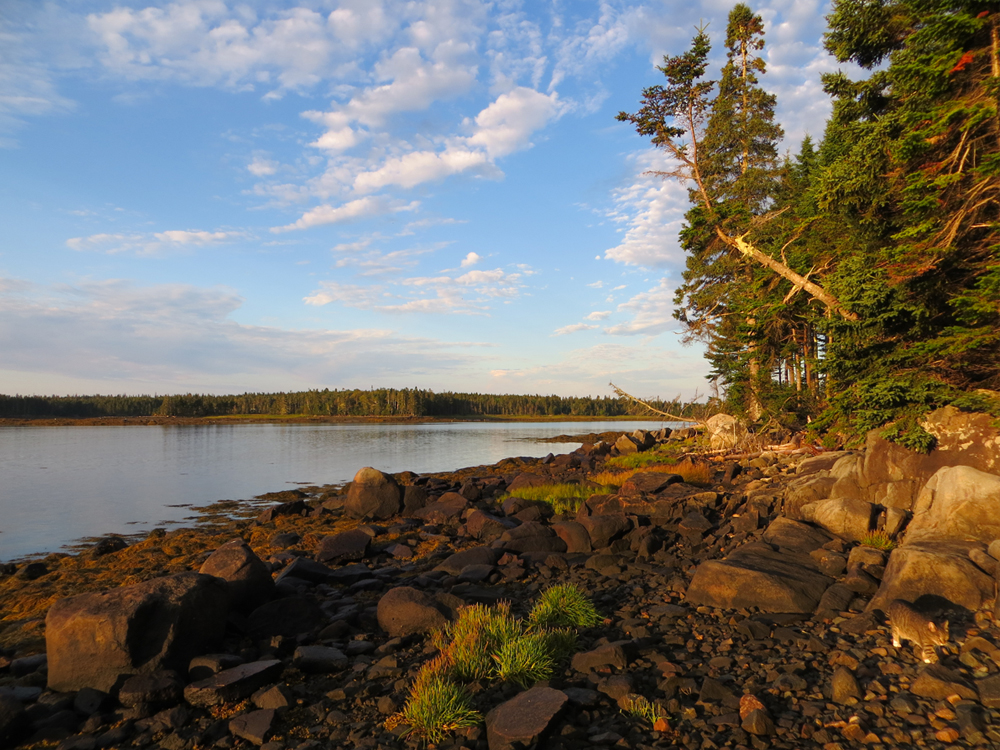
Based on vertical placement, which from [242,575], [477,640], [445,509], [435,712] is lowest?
[445,509]

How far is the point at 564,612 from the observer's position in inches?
294

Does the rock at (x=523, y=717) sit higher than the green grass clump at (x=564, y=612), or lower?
higher

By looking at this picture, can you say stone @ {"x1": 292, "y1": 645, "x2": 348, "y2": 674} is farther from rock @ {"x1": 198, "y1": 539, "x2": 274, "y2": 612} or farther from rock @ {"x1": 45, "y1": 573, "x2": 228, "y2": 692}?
rock @ {"x1": 198, "y1": 539, "x2": 274, "y2": 612}

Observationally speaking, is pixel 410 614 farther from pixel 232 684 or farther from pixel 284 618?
pixel 232 684

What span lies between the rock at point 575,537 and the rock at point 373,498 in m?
7.67

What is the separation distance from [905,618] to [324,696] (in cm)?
632

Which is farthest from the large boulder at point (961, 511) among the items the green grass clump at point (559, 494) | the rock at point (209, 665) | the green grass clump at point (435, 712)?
the rock at point (209, 665)

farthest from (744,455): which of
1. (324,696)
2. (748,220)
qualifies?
(324,696)

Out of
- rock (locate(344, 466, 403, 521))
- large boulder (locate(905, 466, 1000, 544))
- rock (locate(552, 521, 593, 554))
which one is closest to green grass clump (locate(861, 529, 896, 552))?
large boulder (locate(905, 466, 1000, 544))

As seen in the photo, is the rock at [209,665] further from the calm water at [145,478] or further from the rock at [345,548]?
the calm water at [145,478]

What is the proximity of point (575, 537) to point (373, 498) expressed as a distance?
8491 millimetres

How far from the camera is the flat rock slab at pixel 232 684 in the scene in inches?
221

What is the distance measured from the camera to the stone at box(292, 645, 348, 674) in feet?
20.8

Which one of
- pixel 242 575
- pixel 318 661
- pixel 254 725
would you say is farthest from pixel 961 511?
pixel 242 575
